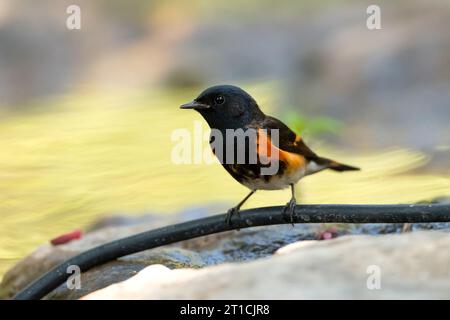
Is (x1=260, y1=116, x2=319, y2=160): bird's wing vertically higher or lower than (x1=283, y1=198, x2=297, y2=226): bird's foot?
higher

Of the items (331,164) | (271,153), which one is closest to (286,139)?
(271,153)

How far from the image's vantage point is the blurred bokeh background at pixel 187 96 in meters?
6.11

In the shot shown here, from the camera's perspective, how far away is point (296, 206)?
3381 mm

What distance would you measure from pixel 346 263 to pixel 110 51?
8.24 metres

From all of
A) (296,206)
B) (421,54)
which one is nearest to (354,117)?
(421,54)

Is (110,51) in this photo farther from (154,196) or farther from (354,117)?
(154,196)

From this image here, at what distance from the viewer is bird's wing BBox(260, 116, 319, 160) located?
3.98m

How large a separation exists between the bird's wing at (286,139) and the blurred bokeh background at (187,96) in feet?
2.93

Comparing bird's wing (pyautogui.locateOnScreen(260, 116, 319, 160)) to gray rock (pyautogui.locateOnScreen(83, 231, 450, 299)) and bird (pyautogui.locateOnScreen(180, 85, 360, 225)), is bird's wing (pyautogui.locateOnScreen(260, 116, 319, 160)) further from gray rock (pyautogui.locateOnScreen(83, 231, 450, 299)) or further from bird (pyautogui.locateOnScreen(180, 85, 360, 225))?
gray rock (pyautogui.locateOnScreen(83, 231, 450, 299))

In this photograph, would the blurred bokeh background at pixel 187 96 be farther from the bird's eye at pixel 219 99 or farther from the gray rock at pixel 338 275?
the gray rock at pixel 338 275

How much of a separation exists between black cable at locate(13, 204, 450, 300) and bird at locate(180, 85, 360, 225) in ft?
1.19

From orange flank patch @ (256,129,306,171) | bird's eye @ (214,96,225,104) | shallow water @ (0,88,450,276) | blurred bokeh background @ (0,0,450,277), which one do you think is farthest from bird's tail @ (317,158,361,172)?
bird's eye @ (214,96,225,104)

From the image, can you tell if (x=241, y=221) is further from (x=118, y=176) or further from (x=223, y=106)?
(x=118, y=176)

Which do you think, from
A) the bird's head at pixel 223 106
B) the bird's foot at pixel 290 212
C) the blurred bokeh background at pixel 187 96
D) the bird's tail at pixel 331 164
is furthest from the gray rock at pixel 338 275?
the blurred bokeh background at pixel 187 96
